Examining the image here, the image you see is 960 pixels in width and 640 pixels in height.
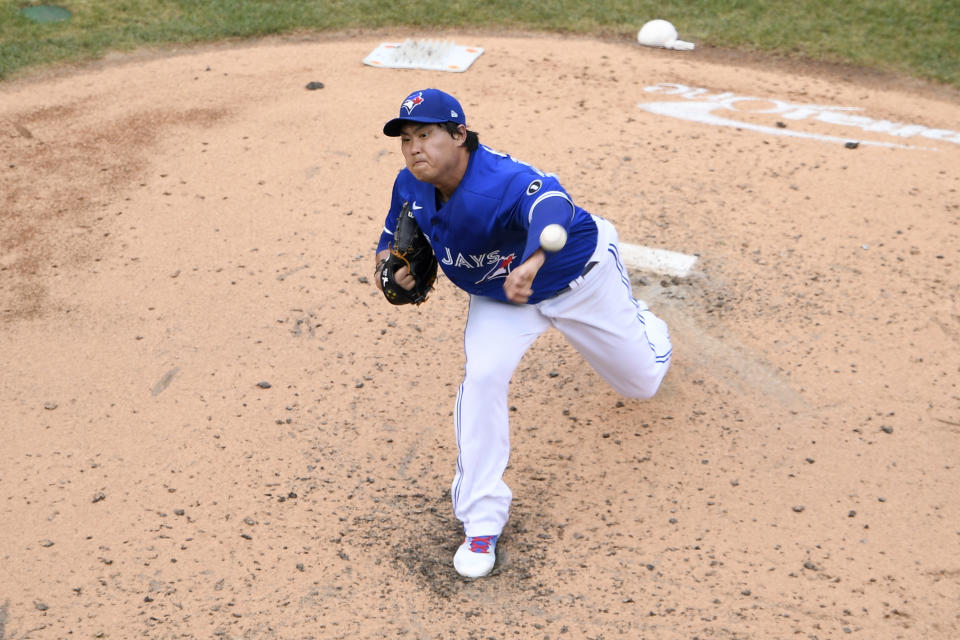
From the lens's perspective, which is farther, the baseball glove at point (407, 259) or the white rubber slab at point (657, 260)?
the white rubber slab at point (657, 260)

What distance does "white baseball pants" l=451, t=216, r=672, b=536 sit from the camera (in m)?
3.82

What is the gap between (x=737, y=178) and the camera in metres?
6.62

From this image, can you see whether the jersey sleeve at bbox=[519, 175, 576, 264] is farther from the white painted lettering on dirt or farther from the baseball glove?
the white painted lettering on dirt

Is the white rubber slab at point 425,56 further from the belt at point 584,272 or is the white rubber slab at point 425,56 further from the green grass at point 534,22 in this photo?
the belt at point 584,272

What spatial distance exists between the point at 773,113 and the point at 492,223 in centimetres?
457

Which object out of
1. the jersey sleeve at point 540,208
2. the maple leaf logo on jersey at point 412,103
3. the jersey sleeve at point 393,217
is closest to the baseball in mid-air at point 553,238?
the jersey sleeve at point 540,208

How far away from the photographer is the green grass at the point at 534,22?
352 inches

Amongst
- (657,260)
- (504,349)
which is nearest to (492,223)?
(504,349)

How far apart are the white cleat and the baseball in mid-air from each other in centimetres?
129

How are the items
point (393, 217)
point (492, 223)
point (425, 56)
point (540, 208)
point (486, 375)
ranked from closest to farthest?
point (540, 208)
point (492, 223)
point (486, 375)
point (393, 217)
point (425, 56)

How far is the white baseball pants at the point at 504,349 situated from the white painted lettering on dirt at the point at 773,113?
348 centimetres

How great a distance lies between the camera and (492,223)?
144 inches

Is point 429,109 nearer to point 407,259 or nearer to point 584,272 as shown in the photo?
point 407,259

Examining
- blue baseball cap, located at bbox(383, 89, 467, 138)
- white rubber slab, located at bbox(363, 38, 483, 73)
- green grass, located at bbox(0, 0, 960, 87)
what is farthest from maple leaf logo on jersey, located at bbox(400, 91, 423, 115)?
green grass, located at bbox(0, 0, 960, 87)
